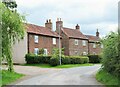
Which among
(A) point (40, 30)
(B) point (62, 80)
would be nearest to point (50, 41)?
(A) point (40, 30)

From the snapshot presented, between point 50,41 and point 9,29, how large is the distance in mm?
31445

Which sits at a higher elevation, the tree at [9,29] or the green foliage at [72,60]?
the tree at [9,29]

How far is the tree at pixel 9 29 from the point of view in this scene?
2805cm

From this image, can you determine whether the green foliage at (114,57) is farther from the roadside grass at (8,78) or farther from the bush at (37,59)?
the bush at (37,59)

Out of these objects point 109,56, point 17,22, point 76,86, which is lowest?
point 76,86

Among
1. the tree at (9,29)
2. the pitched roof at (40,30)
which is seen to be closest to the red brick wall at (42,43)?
the pitched roof at (40,30)

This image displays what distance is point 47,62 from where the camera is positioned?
162 ft

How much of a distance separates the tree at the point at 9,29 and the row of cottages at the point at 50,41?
14094 millimetres

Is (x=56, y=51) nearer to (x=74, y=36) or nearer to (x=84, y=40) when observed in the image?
(x=74, y=36)

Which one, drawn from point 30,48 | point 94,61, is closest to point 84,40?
point 94,61

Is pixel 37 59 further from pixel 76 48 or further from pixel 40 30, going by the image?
pixel 76 48

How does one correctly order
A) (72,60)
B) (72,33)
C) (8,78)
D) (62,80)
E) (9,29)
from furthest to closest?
(72,33)
(72,60)
(9,29)
(8,78)
(62,80)

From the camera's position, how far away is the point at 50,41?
60438 mm

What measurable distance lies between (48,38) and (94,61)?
32.5 feet
